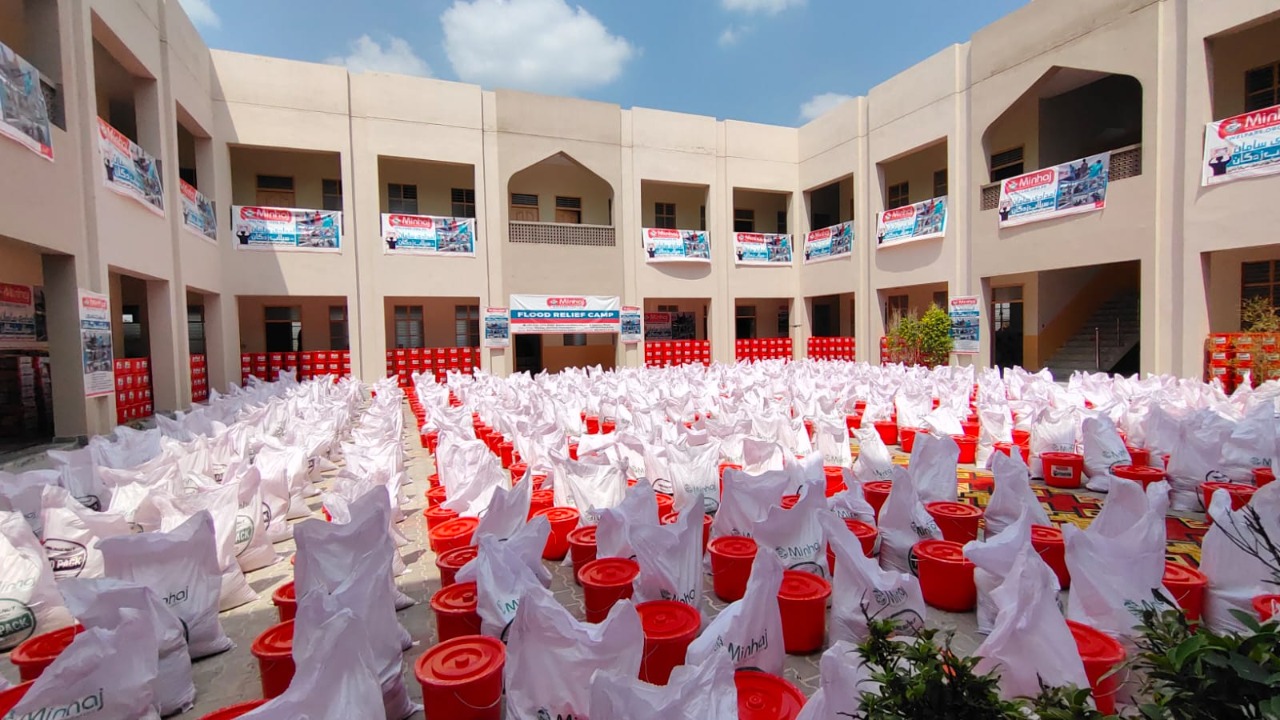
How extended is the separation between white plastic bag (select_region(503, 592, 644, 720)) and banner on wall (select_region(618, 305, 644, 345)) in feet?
58.1

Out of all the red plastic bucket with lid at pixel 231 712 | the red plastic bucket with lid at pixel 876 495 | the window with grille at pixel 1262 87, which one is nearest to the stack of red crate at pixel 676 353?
the window with grille at pixel 1262 87

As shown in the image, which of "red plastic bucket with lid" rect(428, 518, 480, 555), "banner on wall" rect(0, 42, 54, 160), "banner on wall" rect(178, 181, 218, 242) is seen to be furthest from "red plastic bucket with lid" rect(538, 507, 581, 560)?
"banner on wall" rect(178, 181, 218, 242)

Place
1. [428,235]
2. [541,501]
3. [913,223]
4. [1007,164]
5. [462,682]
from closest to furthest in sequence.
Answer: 1. [462,682]
2. [541,501]
3. [1007,164]
4. [913,223]
5. [428,235]

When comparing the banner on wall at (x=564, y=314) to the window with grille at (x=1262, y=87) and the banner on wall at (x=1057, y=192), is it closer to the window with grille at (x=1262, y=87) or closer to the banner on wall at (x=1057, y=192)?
the banner on wall at (x=1057, y=192)

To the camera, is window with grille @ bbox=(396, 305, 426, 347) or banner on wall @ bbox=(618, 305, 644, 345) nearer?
banner on wall @ bbox=(618, 305, 644, 345)

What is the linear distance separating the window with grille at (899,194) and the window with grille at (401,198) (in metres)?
15.6

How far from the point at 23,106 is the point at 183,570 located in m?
8.12

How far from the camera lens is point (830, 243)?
67.2 feet

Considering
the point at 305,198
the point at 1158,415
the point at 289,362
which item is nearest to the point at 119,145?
the point at 289,362

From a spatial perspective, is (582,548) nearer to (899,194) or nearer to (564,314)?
(564,314)

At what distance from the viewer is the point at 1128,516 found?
11.6ft

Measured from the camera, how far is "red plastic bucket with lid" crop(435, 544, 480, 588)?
3.69 metres

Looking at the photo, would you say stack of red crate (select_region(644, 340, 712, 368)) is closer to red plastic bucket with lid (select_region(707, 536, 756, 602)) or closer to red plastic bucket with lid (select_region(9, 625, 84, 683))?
red plastic bucket with lid (select_region(707, 536, 756, 602))

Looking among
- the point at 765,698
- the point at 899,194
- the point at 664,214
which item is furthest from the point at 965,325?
the point at 765,698
